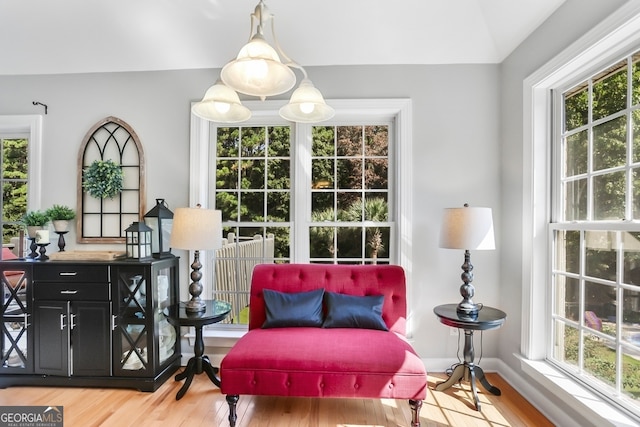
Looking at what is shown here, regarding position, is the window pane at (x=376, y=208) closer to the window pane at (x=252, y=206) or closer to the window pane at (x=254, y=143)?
the window pane at (x=252, y=206)

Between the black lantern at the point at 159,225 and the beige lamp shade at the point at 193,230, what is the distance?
15.4 inches

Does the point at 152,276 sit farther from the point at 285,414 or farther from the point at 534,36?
the point at 534,36

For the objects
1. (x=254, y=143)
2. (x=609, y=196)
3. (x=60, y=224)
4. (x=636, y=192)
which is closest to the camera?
(x=636, y=192)

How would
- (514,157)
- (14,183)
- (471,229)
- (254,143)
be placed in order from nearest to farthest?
(471,229) → (514,157) → (254,143) → (14,183)

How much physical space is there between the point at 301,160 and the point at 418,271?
1453mm

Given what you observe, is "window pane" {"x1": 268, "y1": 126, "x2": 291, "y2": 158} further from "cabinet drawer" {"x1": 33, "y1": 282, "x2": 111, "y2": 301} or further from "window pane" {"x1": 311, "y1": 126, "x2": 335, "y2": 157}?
"cabinet drawer" {"x1": 33, "y1": 282, "x2": 111, "y2": 301}

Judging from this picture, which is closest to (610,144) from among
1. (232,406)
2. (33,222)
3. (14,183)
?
(232,406)

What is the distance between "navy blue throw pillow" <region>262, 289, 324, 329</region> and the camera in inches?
98.0

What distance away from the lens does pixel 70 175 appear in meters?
3.16

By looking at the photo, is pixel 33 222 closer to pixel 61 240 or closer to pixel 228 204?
pixel 61 240

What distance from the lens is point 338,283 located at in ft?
8.84

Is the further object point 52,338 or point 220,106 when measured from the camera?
point 52,338

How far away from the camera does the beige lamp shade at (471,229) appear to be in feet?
7.97

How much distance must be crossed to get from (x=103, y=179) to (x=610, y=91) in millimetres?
3849
